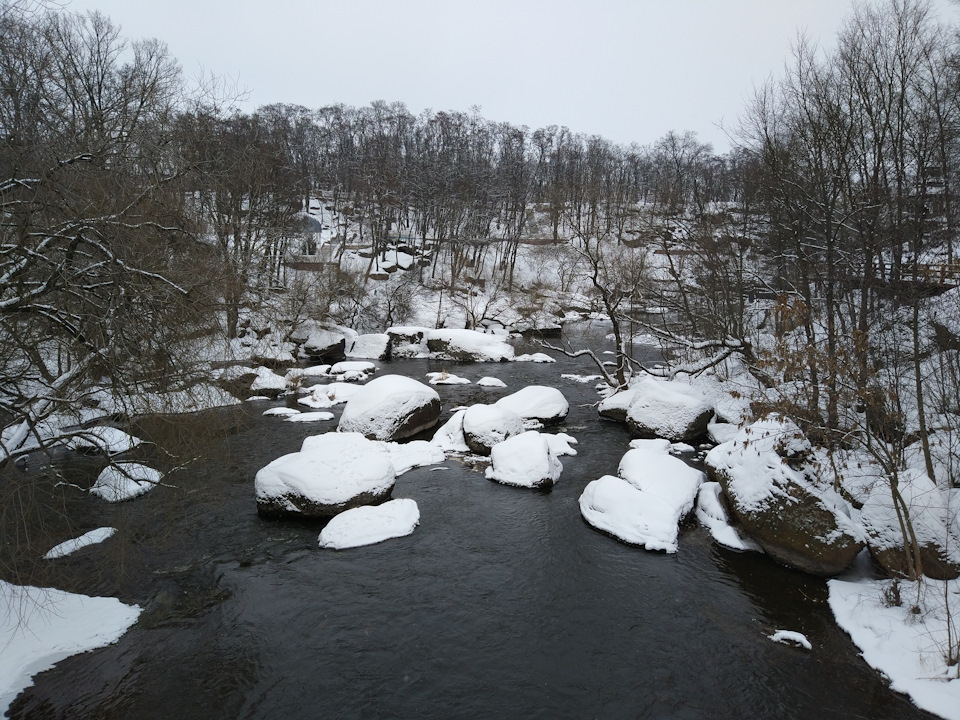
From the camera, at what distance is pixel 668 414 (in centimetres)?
1470

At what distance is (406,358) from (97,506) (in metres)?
18.9

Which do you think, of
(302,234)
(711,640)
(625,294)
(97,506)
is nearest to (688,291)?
(625,294)

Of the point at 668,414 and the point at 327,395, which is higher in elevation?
the point at 668,414

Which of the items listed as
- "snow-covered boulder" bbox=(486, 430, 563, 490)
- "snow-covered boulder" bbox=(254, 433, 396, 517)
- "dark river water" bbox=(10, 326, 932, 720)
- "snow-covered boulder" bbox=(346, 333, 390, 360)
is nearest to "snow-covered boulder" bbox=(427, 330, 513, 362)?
"snow-covered boulder" bbox=(346, 333, 390, 360)

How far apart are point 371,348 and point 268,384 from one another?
889 cm

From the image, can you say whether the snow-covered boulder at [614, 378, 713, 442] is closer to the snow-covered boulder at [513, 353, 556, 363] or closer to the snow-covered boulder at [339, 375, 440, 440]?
the snow-covered boulder at [339, 375, 440, 440]

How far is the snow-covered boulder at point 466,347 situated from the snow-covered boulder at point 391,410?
39.3ft

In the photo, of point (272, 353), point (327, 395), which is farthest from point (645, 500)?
point (272, 353)

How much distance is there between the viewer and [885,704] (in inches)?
232

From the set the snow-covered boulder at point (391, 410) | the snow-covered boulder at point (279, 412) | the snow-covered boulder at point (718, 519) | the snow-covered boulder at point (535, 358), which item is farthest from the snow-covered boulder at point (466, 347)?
the snow-covered boulder at point (718, 519)

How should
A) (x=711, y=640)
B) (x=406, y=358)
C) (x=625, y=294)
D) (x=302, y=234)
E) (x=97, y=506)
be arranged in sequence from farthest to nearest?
(x=302, y=234)
(x=406, y=358)
(x=625, y=294)
(x=97, y=506)
(x=711, y=640)

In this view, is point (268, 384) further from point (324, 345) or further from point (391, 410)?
point (324, 345)

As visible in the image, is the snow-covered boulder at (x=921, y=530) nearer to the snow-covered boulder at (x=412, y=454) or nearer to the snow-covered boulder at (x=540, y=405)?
the snow-covered boulder at (x=540, y=405)

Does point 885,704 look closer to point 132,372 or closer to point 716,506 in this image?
point 716,506
